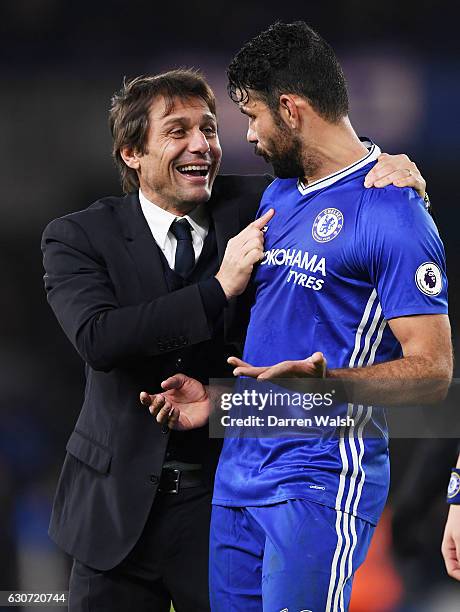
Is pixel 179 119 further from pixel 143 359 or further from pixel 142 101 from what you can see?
pixel 143 359

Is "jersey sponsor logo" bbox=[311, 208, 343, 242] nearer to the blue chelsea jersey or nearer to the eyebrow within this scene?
the blue chelsea jersey

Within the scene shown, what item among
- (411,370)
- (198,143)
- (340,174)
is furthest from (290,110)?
(411,370)

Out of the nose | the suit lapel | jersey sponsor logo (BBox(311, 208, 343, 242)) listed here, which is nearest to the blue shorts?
jersey sponsor logo (BBox(311, 208, 343, 242))

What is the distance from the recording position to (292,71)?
2168 mm

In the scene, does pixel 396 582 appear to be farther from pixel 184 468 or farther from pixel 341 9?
pixel 341 9

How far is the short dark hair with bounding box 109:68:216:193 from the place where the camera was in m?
2.61

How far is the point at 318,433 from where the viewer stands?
2.01m

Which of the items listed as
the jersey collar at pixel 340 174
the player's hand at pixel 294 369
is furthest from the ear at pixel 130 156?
the player's hand at pixel 294 369

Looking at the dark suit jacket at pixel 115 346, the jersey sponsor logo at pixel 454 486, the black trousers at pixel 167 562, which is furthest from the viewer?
the black trousers at pixel 167 562

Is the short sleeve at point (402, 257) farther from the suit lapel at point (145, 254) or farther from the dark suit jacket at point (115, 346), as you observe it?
the suit lapel at point (145, 254)

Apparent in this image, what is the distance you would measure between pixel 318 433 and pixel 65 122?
8.84 feet

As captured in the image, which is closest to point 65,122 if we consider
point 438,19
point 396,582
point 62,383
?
point 62,383

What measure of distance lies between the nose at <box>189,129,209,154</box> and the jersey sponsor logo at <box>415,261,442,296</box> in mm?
834

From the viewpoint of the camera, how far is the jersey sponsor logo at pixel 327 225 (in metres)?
2.02
